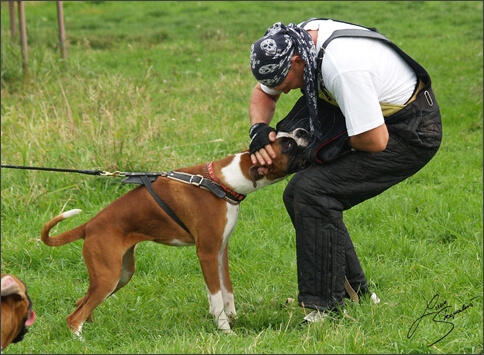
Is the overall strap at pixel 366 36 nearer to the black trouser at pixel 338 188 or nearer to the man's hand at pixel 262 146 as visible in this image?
the black trouser at pixel 338 188

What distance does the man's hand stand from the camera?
4.51 m

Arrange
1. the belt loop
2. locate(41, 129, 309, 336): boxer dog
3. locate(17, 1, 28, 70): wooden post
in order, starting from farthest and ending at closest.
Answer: locate(17, 1, 28, 70): wooden post → locate(41, 129, 309, 336): boxer dog → the belt loop

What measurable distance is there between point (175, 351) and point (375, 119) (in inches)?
60.0

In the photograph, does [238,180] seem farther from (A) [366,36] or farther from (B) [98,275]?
(A) [366,36]

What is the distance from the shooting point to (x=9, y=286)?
3389mm

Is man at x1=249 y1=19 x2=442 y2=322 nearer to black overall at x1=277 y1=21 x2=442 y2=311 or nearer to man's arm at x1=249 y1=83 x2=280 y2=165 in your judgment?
black overall at x1=277 y1=21 x2=442 y2=311

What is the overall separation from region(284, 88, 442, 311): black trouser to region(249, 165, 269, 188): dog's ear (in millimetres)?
169

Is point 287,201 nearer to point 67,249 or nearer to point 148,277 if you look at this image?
point 148,277

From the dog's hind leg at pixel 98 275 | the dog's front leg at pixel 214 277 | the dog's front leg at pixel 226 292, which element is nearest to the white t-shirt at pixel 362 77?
the dog's front leg at pixel 214 277

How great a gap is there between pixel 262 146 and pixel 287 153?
145mm

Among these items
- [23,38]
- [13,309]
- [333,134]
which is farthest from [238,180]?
[23,38]

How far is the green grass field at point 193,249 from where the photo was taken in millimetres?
4344

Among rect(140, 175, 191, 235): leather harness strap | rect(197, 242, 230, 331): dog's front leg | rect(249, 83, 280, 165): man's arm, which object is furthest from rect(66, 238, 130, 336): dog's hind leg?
rect(249, 83, 280, 165): man's arm

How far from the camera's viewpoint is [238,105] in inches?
400
